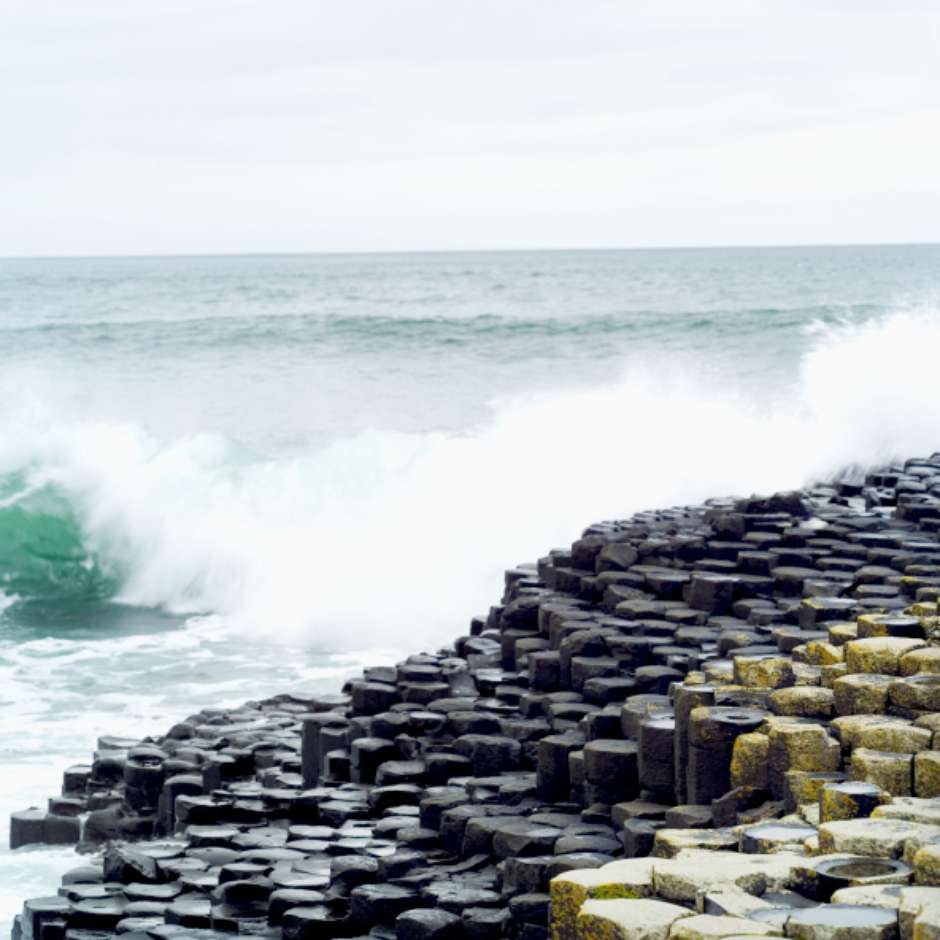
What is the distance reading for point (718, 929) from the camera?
3.70 meters

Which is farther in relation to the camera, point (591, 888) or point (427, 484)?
point (427, 484)

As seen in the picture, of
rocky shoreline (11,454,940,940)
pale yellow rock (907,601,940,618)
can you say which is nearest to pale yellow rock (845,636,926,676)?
rocky shoreline (11,454,940,940)

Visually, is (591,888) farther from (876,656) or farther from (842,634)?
(842,634)

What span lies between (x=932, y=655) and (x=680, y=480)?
432 inches

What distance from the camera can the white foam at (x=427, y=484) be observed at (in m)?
14.7

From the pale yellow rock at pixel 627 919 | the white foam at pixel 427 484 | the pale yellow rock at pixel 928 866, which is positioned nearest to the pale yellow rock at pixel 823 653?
the pale yellow rock at pixel 928 866

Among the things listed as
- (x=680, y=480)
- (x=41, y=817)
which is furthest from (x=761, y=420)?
(x=41, y=817)

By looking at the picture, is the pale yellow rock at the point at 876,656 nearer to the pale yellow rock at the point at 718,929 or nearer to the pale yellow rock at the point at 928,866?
the pale yellow rock at the point at 928,866

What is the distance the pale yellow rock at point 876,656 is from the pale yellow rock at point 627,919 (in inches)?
82.5

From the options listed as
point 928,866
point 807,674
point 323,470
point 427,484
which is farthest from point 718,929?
point 323,470

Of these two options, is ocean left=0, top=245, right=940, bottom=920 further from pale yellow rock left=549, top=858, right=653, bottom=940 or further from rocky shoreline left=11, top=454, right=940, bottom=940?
pale yellow rock left=549, top=858, right=653, bottom=940

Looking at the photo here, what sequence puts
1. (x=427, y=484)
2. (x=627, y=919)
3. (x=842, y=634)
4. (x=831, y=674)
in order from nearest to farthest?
(x=627, y=919)
(x=831, y=674)
(x=842, y=634)
(x=427, y=484)

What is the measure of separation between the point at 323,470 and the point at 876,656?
47.5 feet

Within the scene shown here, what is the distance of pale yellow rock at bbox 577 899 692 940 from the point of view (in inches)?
151
